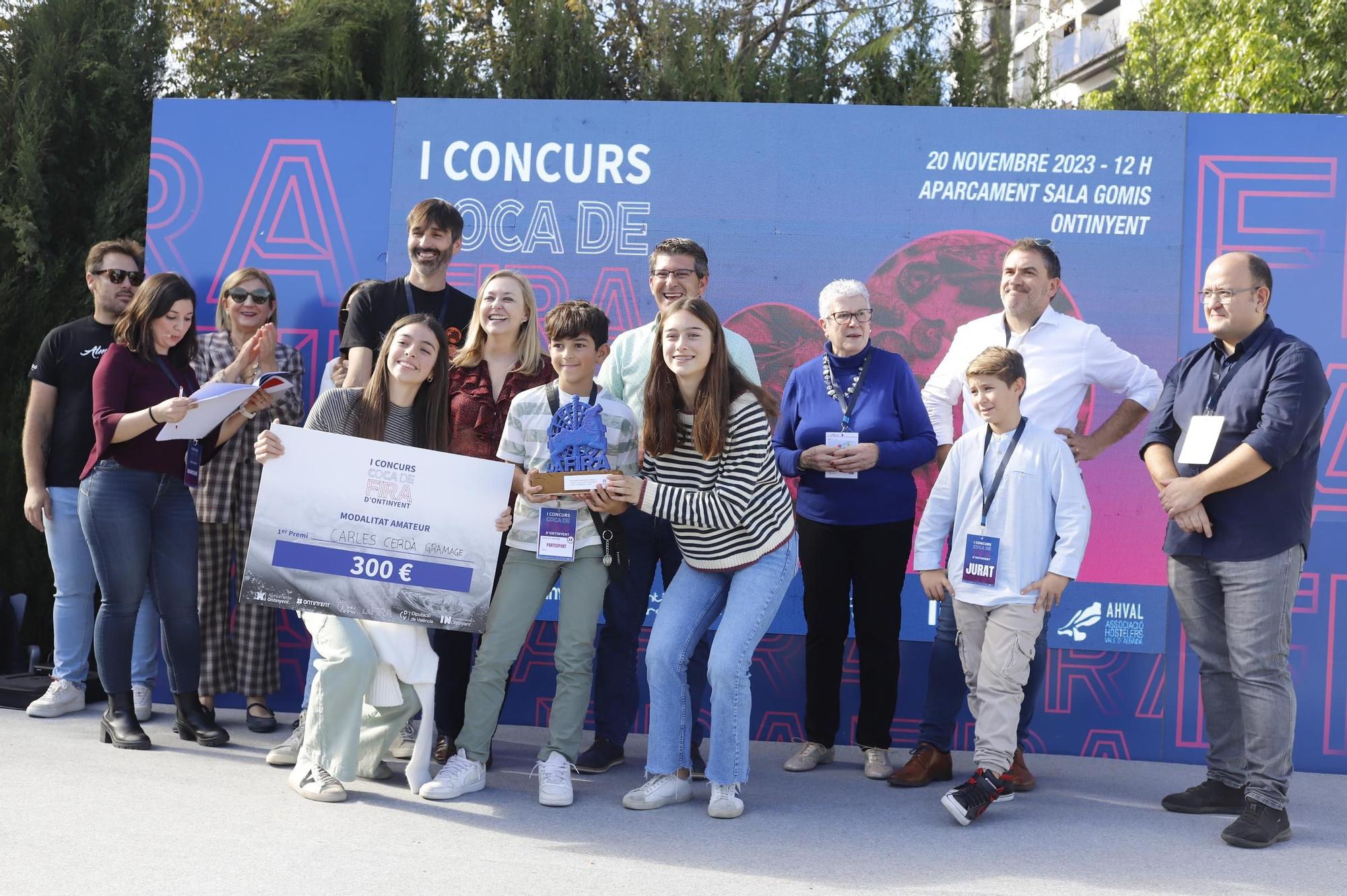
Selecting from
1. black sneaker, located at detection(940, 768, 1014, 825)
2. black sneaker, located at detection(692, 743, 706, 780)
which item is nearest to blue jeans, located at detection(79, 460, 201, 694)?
black sneaker, located at detection(692, 743, 706, 780)

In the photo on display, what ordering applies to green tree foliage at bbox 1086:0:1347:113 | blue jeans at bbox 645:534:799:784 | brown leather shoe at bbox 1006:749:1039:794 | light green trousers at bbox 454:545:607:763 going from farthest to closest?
1. green tree foliage at bbox 1086:0:1347:113
2. brown leather shoe at bbox 1006:749:1039:794
3. light green trousers at bbox 454:545:607:763
4. blue jeans at bbox 645:534:799:784

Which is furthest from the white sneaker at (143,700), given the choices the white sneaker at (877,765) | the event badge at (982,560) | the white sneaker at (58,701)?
the event badge at (982,560)

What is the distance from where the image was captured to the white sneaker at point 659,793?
3594 millimetres

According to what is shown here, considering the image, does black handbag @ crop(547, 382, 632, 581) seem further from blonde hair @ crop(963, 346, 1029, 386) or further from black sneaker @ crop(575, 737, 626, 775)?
blonde hair @ crop(963, 346, 1029, 386)

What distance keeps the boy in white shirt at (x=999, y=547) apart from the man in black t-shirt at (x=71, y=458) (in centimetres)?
310

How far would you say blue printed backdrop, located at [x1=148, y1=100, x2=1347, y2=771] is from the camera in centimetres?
454

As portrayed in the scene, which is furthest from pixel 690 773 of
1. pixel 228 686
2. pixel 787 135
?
pixel 787 135

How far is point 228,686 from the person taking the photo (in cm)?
457

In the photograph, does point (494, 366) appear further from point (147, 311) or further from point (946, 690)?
point (946, 690)

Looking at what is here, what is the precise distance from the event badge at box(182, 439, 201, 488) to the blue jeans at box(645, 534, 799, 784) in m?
1.76

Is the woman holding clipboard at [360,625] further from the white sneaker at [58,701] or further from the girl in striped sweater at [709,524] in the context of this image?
the white sneaker at [58,701]

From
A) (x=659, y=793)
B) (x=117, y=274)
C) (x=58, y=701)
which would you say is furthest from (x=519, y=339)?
(x=58, y=701)

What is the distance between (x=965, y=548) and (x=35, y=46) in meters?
5.11

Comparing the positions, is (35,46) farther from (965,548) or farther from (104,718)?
(965,548)
